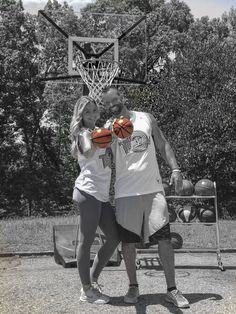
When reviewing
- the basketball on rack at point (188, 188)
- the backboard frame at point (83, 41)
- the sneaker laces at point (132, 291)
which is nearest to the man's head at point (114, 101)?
the sneaker laces at point (132, 291)

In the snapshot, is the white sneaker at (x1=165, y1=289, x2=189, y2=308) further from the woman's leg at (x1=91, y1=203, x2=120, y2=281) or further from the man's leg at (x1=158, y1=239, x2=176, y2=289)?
the woman's leg at (x1=91, y1=203, x2=120, y2=281)

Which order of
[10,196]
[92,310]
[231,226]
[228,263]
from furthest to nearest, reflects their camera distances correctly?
[10,196], [231,226], [228,263], [92,310]

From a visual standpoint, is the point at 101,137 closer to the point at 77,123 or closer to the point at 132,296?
the point at 77,123

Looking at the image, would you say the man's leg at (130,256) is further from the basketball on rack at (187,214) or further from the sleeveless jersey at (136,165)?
the basketball on rack at (187,214)

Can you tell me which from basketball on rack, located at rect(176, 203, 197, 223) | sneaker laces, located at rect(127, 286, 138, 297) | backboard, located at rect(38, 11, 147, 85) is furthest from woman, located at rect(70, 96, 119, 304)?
backboard, located at rect(38, 11, 147, 85)

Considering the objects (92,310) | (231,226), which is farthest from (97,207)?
(231,226)

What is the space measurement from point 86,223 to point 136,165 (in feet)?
2.23

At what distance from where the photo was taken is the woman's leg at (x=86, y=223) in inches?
203

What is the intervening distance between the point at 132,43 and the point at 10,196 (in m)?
10.7

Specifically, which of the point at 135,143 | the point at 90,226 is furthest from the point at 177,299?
the point at 135,143

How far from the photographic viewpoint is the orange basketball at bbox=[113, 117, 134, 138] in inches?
204

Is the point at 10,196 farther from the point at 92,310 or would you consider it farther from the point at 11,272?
the point at 92,310

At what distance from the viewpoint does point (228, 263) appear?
8.16m

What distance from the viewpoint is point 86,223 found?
518 cm
